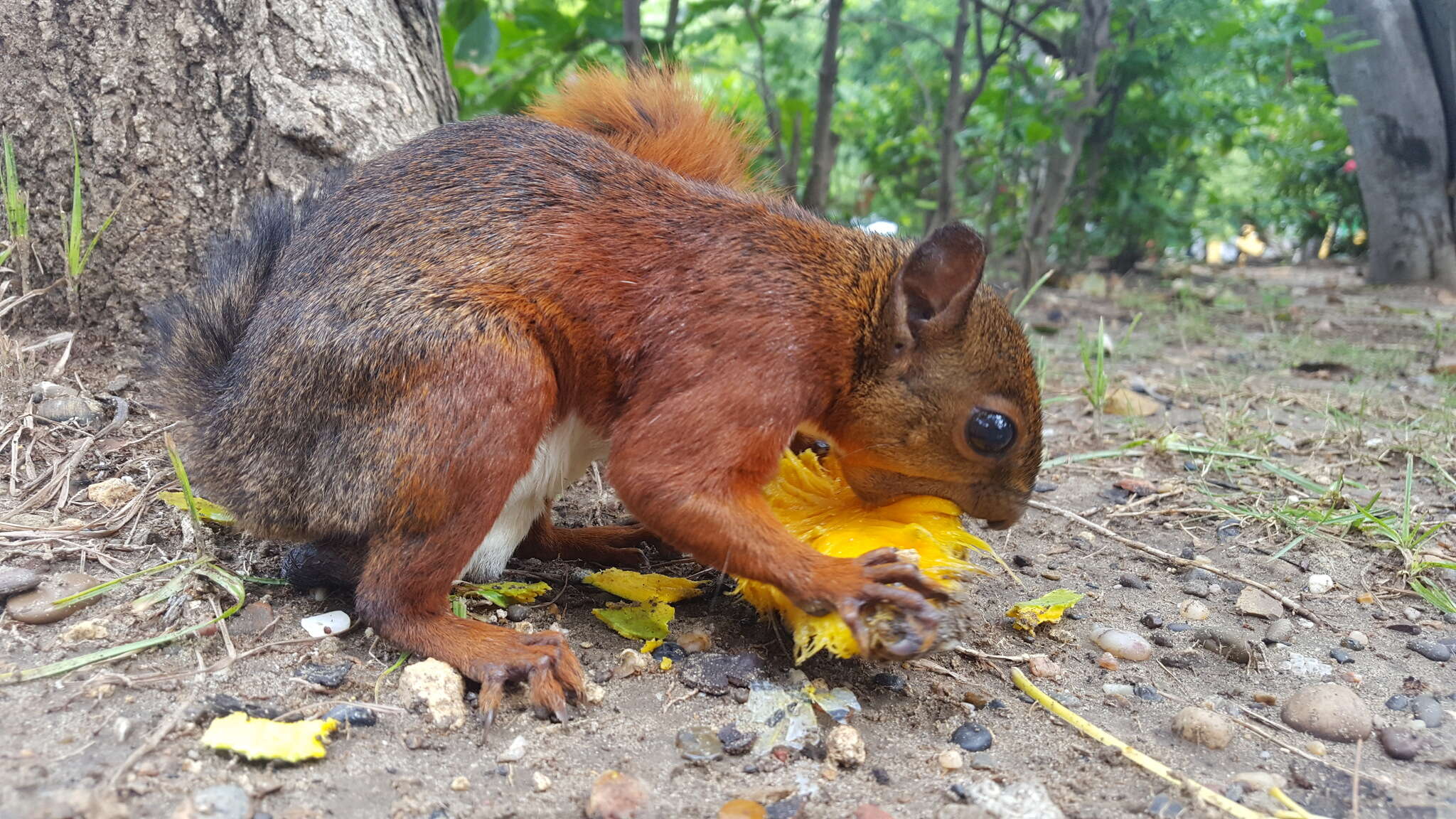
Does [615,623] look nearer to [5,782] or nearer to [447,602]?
[447,602]

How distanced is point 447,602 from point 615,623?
341mm

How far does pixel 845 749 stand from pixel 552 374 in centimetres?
86

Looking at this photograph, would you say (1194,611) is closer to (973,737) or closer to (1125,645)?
(1125,645)

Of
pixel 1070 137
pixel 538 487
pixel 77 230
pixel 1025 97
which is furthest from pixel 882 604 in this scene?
pixel 1070 137

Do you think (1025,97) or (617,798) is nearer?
(617,798)

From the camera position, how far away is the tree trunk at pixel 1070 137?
4812 millimetres

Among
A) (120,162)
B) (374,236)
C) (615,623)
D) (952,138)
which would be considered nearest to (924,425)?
(615,623)

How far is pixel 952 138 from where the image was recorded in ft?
16.3

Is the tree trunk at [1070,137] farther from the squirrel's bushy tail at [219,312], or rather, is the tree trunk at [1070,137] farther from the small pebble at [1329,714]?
the squirrel's bushy tail at [219,312]

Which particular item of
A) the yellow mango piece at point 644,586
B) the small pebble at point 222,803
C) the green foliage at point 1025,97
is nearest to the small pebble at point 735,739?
the yellow mango piece at point 644,586

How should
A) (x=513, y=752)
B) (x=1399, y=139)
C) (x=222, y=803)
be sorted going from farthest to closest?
(x=1399, y=139)
(x=513, y=752)
(x=222, y=803)

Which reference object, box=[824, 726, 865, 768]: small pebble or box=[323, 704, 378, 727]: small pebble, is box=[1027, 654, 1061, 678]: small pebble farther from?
box=[323, 704, 378, 727]: small pebble

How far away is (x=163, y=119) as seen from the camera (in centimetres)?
260

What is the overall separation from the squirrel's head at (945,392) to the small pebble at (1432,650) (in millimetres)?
894
